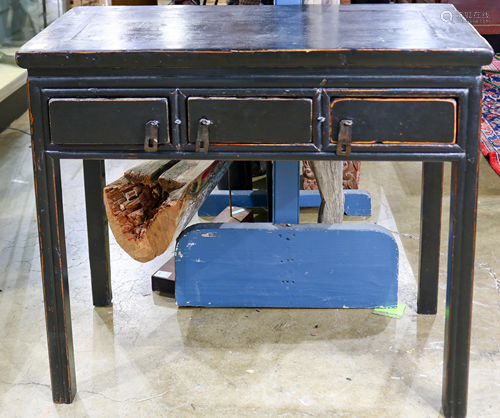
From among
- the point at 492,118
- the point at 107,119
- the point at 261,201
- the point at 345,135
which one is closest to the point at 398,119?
the point at 345,135

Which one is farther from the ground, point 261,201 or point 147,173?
point 147,173

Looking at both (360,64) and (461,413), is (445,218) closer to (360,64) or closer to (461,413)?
(461,413)

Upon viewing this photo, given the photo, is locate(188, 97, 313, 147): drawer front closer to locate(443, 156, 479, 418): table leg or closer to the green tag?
locate(443, 156, 479, 418): table leg

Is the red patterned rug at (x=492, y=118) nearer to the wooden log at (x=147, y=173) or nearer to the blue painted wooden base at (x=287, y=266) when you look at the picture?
the blue painted wooden base at (x=287, y=266)

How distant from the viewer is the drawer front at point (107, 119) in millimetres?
1534

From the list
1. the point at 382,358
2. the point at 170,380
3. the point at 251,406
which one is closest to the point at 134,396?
the point at 170,380

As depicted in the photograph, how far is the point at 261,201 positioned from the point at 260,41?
1.60 metres

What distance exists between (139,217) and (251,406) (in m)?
0.66

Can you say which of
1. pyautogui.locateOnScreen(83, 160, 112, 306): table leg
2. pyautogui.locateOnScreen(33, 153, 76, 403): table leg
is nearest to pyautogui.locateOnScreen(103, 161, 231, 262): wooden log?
pyautogui.locateOnScreen(83, 160, 112, 306): table leg

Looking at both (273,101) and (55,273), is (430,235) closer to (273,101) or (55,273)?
(273,101)

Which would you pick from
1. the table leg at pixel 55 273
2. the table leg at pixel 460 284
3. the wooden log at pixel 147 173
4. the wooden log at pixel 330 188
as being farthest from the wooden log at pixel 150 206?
the table leg at pixel 460 284

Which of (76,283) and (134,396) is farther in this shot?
(76,283)

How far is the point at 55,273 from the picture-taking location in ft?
5.57

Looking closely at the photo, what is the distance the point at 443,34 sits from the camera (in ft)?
5.13
